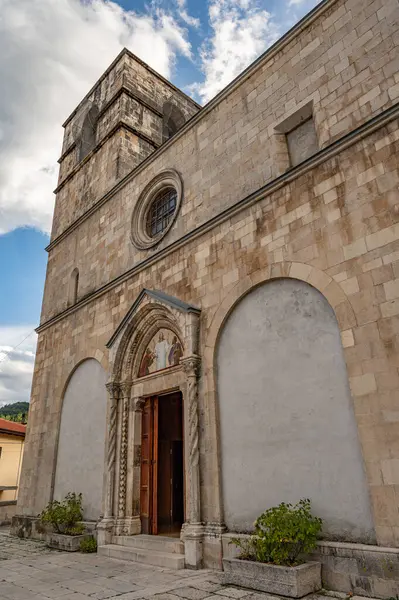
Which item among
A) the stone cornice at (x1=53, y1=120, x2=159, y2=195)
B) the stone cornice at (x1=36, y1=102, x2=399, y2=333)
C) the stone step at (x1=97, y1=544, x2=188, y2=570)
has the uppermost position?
the stone cornice at (x1=53, y1=120, x2=159, y2=195)

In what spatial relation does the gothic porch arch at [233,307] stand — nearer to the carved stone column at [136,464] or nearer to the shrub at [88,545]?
the carved stone column at [136,464]

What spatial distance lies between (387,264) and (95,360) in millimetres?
6906

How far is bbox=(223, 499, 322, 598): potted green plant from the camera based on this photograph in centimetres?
424

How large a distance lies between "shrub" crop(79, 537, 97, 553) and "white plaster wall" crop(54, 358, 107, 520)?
541 mm

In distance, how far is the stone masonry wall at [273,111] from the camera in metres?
5.99

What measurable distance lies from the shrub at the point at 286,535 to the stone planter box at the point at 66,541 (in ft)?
14.0

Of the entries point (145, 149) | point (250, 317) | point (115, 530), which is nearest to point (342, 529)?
point (250, 317)

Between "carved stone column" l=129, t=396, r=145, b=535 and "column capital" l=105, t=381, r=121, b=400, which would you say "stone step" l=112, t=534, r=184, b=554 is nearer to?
"carved stone column" l=129, t=396, r=145, b=535

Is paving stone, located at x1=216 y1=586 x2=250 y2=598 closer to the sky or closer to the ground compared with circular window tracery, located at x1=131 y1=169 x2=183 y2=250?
closer to the ground

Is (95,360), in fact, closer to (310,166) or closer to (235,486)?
(235,486)

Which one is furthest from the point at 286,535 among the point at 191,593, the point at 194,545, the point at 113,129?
Result: the point at 113,129

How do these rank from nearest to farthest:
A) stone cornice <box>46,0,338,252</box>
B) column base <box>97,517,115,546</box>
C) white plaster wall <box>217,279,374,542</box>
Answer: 1. white plaster wall <box>217,279,374,542</box>
2. stone cornice <box>46,0,338,252</box>
3. column base <box>97,517,115,546</box>

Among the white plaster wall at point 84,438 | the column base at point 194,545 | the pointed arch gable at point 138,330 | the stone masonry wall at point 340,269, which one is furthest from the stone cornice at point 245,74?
the column base at point 194,545

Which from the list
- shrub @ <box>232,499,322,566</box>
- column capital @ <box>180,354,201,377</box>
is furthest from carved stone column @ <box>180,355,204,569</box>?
shrub @ <box>232,499,322,566</box>
